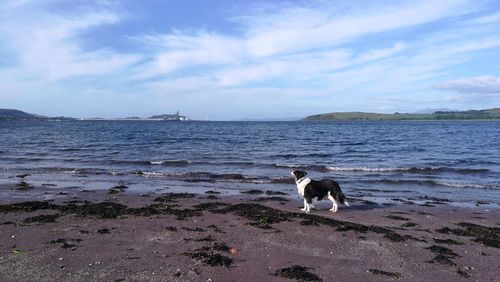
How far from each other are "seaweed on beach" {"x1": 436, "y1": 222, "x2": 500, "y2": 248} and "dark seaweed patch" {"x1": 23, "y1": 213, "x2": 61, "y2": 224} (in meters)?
9.02

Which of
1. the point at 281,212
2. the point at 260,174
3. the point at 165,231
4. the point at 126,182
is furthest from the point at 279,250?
the point at 260,174

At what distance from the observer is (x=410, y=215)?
11648 mm

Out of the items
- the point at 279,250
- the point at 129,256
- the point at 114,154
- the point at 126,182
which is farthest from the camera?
the point at 114,154

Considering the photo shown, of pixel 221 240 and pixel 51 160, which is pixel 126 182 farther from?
pixel 51 160

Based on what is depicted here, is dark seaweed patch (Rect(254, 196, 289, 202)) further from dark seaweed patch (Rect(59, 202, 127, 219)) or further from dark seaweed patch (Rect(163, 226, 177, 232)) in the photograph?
dark seaweed patch (Rect(163, 226, 177, 232))

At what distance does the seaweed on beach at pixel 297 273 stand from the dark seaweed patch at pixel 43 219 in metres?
6.02

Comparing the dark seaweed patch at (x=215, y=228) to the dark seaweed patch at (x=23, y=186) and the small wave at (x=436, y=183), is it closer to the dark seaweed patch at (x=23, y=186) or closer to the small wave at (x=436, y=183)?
the dark seaweed patch at (x=23, y=186)

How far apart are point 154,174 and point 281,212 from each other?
10447mm

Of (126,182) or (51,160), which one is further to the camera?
(51,160)

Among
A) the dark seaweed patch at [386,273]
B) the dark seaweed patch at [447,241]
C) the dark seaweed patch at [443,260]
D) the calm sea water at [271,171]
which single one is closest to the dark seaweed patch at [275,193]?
the calm sea water at [271,171]

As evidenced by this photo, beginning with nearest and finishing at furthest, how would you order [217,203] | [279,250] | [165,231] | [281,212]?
[279,250] → [165,231] → [281,212] → [217,203]

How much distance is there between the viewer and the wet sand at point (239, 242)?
22.5ft

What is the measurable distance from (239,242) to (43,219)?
16.3ft

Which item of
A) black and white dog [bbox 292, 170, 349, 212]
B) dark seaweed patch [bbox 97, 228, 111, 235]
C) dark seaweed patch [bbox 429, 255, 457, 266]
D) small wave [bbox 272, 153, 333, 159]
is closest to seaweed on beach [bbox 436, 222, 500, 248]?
dark seaweed patch [bbox 429, 255, 457, 266]
